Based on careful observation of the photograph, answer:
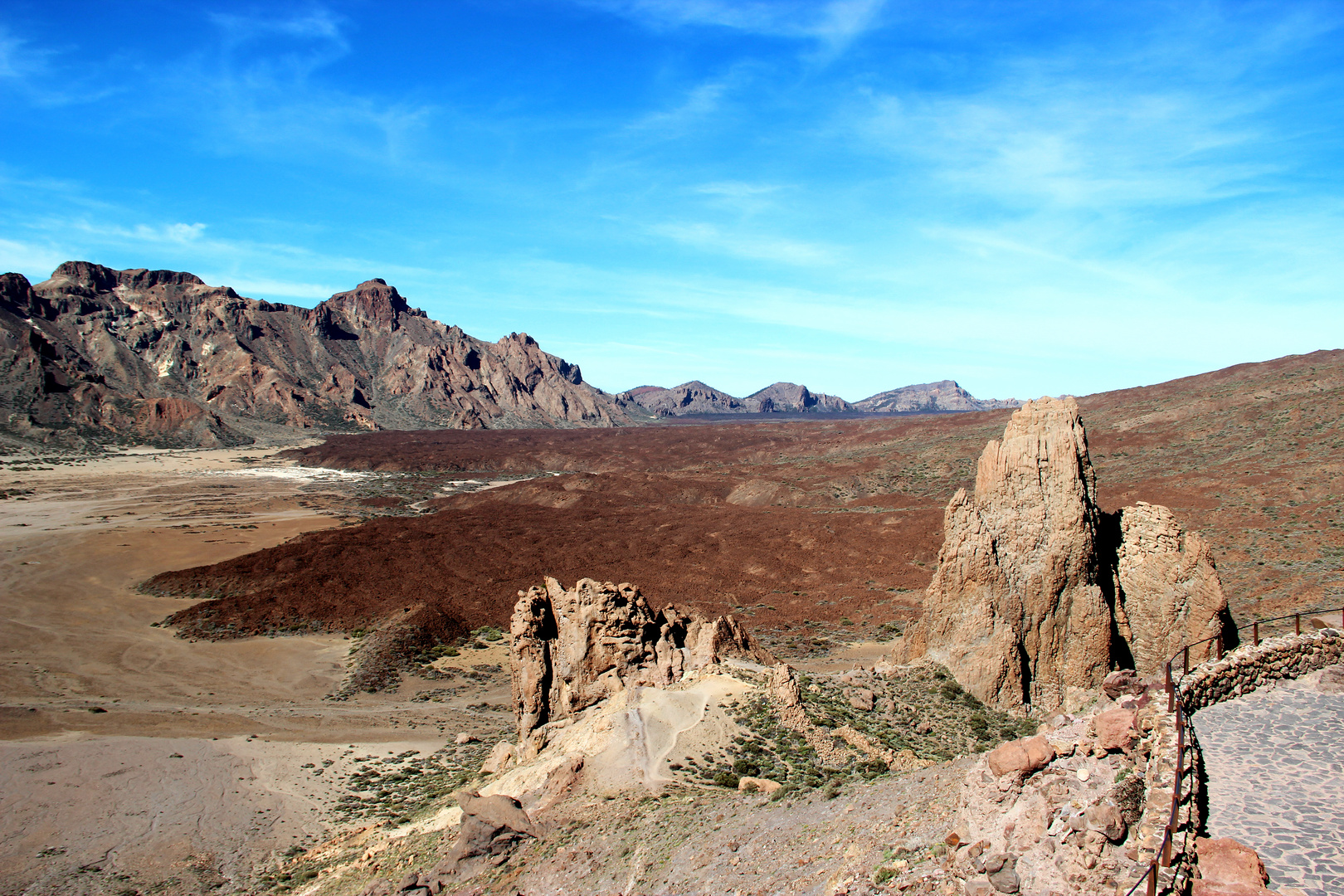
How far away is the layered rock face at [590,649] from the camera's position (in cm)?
1752

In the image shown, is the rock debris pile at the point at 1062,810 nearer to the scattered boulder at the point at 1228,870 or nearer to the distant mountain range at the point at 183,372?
the scattered boulder at the point at 1228,870

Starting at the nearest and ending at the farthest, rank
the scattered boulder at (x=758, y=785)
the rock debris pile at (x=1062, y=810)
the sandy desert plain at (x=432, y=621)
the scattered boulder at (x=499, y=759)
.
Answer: the rock debris pile at (x=1062, y=810) → the sandy desert plain at (x=432, y=621) → the scattered boulder at (x=758, y=785) → the scattered boulder at (x=499, y=759)

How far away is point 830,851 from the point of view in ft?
30.8

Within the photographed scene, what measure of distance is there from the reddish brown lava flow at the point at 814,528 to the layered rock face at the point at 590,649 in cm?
1447

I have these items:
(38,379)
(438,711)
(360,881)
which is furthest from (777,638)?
(38,379)

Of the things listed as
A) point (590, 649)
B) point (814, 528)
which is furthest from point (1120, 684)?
point (814, 528)

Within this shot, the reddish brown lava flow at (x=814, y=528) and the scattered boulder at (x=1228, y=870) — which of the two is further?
the reddish brown lava flow at (x=814, y=528)

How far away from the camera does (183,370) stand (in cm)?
15800

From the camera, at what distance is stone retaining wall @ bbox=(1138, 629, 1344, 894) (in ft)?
21.2

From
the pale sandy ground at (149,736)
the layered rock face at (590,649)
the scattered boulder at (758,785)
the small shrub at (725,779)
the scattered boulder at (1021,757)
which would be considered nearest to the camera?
the scattered boulder at (1021,757)

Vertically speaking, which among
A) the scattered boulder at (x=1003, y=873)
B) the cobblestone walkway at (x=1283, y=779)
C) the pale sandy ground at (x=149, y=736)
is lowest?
the pale sandy ground at (x=149, y=736)

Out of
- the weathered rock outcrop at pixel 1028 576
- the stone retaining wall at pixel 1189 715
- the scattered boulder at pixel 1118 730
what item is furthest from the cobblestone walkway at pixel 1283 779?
the weathered rock outcrop at pixel 1028 576

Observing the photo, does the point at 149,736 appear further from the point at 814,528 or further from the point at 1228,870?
the point at 814,528

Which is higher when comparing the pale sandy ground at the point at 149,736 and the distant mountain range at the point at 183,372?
the distant mountain range at the point at 183,372
